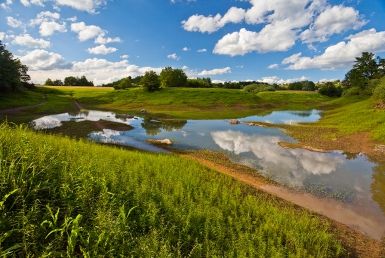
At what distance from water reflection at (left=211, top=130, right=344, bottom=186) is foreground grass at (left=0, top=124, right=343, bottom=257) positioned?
5.05 metres

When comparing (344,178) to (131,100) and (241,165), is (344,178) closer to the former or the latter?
(241,165)

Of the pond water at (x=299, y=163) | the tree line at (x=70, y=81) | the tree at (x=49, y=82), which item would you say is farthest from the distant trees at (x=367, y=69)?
the tree at (x=49, y=82)

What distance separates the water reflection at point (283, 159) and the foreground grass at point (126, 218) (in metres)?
5.05

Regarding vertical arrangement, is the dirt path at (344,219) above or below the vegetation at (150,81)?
below

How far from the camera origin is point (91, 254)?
13.9ft

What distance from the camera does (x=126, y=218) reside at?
5344mm

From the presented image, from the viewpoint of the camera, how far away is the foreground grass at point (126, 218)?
4.24 meters

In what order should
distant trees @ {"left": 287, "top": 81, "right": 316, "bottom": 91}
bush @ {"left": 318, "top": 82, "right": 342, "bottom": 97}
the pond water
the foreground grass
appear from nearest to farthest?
the foreground grass → the pond water → bush @ {"left": 318, "top": 82, "right": 342, "bottom": 97} → distant trees @ {"left": 287, "top": 81, "right": 316, "bottom": 91}

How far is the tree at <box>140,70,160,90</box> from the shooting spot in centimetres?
7456

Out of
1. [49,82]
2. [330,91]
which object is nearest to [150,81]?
[49,82]

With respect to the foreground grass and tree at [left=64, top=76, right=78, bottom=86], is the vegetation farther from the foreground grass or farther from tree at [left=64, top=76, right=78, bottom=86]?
tree at [left=64, top=76, right=78, bottom=86]

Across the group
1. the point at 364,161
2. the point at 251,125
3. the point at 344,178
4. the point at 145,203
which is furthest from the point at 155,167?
the point at 251,125

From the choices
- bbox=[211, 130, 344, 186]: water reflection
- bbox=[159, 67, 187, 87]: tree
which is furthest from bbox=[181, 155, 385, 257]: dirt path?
bbox=[159, 67, 187, 87]: tree

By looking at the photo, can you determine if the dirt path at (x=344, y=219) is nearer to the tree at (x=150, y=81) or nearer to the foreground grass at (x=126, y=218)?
the foreground grass at (x=126, y=218)
